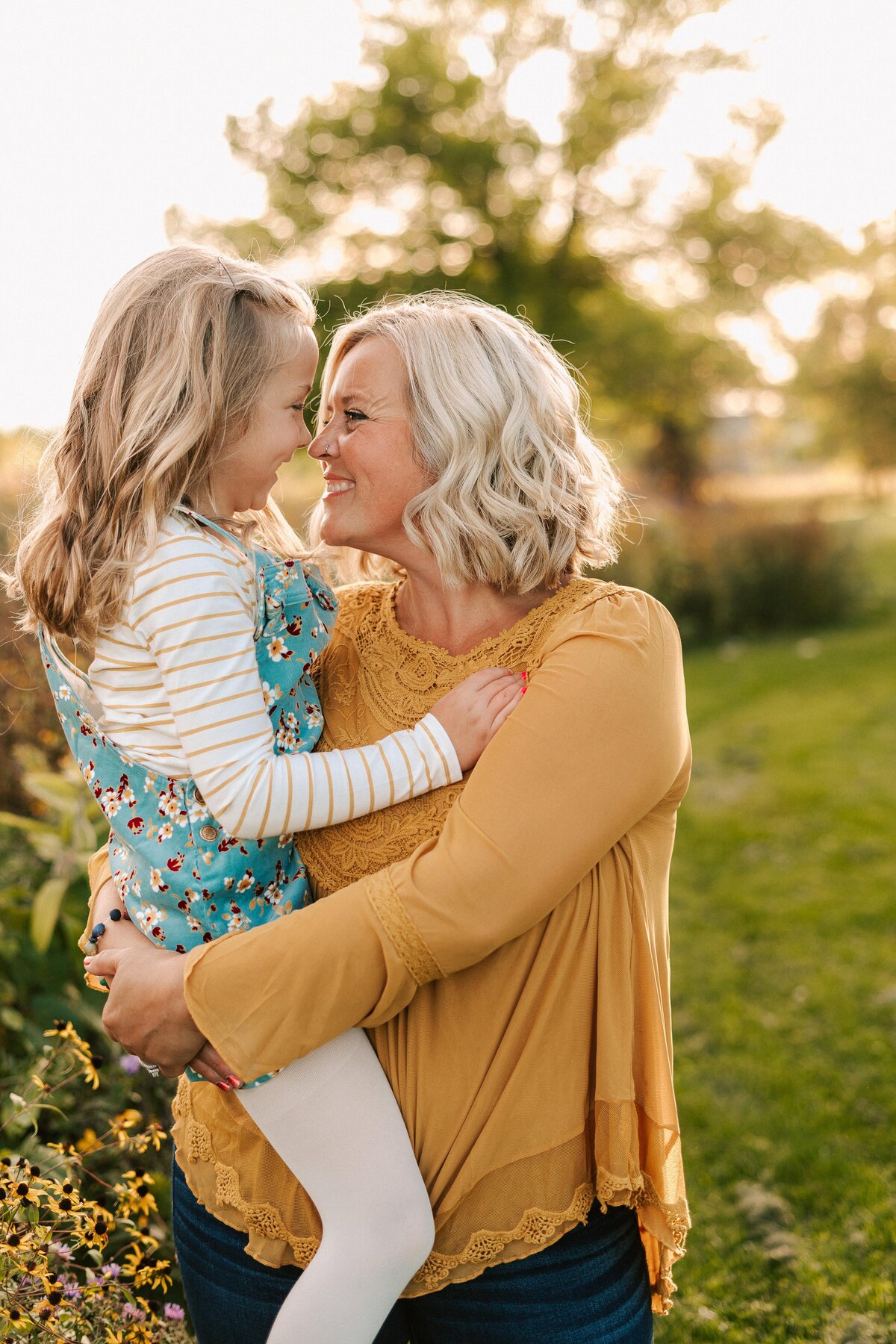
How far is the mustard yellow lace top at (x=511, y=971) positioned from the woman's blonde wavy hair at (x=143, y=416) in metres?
0.49

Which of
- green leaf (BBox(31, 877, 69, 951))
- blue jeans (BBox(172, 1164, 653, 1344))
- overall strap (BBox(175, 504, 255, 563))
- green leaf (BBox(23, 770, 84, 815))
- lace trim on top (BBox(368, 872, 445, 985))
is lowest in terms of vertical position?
green leaf (BBox(31, 877, 69, 951))

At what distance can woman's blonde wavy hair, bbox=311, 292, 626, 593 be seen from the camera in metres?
1.75

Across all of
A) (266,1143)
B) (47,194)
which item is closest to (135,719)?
(266,1143)

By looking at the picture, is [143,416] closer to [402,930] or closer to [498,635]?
[498,635]

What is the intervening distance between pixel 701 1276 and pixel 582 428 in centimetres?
255

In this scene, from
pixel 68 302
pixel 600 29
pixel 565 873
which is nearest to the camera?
pixel 565 873

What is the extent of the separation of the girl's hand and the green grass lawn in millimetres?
2144

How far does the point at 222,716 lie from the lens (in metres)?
1.54

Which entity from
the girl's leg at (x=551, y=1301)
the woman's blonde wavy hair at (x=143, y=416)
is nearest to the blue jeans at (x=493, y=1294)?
the girl's leg at (x=551, y=1301)

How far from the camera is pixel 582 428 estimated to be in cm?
188

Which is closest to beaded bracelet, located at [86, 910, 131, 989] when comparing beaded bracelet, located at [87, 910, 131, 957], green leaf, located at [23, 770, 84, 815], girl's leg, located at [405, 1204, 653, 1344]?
beaded bracelet, located at [87, 910, 131, 957]

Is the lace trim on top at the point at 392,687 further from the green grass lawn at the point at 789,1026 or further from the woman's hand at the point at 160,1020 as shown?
the green grass lawn at the point at 789,1026

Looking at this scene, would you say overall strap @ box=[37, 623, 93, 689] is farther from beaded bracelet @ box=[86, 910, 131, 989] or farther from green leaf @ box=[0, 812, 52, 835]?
green leaf @ box=[0, 812, 52, 835]

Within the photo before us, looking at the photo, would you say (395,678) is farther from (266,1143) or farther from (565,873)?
(266,1143)
